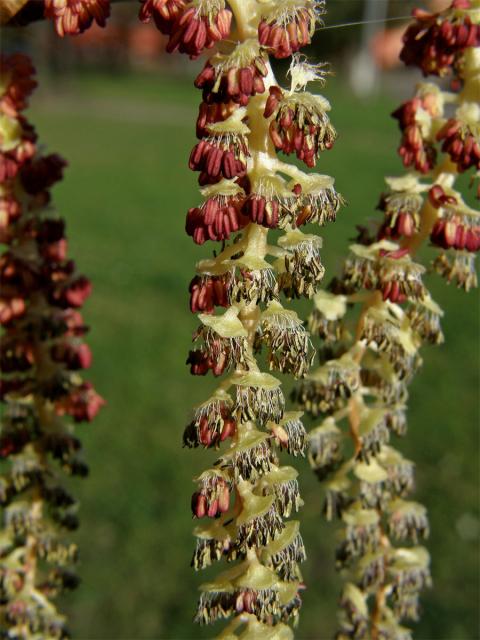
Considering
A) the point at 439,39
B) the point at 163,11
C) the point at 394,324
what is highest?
the point at 439,39

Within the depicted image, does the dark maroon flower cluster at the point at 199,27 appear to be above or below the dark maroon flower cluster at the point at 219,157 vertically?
above

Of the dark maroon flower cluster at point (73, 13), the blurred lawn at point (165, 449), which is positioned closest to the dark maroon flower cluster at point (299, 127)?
the dark maroon flower cluster at point (73, 13)

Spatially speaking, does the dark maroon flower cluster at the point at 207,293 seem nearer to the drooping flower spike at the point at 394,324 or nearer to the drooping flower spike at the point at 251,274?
the drooping flower spike at the point at 251,274

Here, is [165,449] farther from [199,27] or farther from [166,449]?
[199,27]

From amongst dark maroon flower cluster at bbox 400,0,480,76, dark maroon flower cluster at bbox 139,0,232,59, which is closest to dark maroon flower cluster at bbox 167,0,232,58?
dark maroon flower cluster at bbox 139,0,232,59

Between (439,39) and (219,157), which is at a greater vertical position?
(439,39)

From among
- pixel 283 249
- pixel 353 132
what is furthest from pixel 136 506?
pixel 353 132

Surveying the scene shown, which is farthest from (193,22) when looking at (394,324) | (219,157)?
(394,324)

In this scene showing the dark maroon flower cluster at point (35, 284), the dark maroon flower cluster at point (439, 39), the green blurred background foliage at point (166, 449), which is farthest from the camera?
the green blurred background foliage at point (166, 449)
